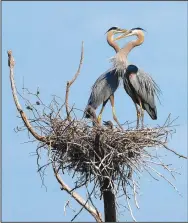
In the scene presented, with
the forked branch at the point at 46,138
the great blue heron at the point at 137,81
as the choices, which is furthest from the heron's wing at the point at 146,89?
the forked branch at the point at 46,138

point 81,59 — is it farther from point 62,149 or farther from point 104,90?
point 104,90

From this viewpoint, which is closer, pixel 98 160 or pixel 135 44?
pixel 98 160

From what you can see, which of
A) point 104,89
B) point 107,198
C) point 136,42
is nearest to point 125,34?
point 136,42

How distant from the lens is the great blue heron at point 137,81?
12.8 m

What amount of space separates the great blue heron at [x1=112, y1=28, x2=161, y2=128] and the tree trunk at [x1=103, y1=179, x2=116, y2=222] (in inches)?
101

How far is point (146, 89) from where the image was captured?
13039 mm

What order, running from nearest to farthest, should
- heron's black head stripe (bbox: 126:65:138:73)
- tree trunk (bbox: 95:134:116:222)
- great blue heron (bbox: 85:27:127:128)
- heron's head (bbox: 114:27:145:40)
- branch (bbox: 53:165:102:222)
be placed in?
tree trunk (bbox: 95:134:116:222) → branch (bbox: 53:165:102:222) → great blue heron (bbox: 85:27:127:128) → heron's black head stripe (bbox: 126:65:138:73) → heron's head (bbox: 114:27:145:40)

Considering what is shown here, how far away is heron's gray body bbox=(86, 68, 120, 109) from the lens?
12.6 metres

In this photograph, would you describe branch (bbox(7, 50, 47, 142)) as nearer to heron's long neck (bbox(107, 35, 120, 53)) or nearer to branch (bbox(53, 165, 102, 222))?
branch (bbox(53, 165, 102, 222))

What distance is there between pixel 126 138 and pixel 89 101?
95.7 inches

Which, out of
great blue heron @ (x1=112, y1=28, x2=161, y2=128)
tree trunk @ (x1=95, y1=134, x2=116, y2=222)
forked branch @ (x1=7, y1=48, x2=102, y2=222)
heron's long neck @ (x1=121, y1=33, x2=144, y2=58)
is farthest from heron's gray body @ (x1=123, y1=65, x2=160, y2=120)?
tree trunk @ (x1=95, y1=134, x2=116, y2=222)

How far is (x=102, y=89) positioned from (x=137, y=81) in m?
0.65

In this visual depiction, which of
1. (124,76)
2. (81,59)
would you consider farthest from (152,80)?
(81,59)

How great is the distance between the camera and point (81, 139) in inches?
401
